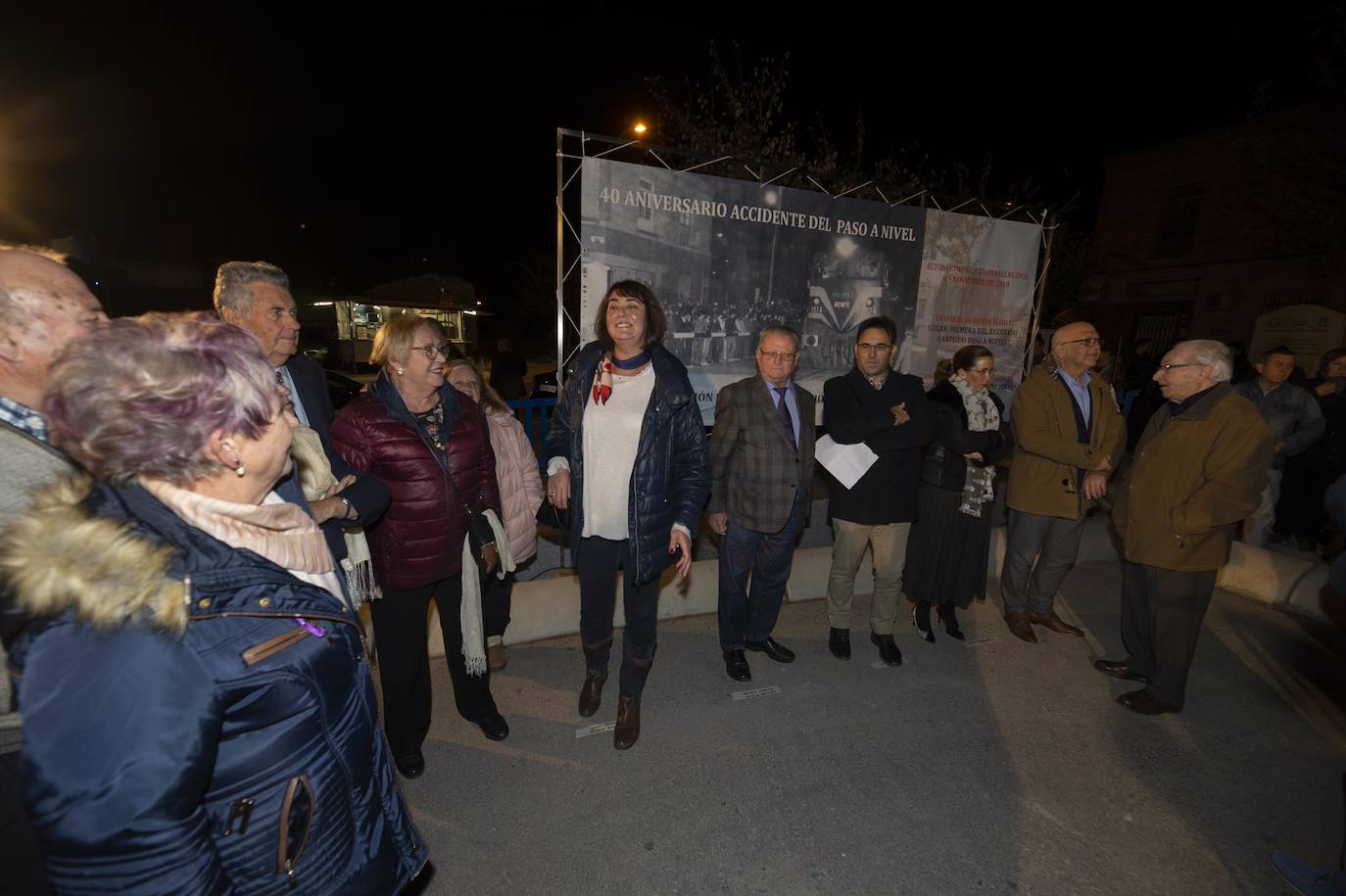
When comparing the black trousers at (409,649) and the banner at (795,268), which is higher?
the banner at (795,268)

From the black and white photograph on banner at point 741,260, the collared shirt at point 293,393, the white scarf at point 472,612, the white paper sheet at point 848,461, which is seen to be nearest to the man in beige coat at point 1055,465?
the white paper sheet at point 848,461

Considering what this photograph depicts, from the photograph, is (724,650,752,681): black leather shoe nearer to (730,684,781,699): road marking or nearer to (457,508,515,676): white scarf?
(730,684,781,699): road marking

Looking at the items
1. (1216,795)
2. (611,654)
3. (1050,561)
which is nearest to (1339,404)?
Result: (1050,561)

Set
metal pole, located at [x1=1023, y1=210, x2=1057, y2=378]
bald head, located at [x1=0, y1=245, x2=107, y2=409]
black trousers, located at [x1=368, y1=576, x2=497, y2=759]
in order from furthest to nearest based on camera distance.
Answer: metal pole, located at [x1=1023, y1=210, x2=1057, y2=378]
black trousers, located at [x1=368, y1=576, x2=497, y2=759]
bald head, located at [x1=0, y1=245, x2=107, y2=409]

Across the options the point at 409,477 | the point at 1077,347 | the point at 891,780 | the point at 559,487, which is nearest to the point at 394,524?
the point at 409,477

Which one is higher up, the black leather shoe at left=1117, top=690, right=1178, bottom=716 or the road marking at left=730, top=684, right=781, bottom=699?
the black leather shoe at left=1117, top=690, right=1178, bottom=716

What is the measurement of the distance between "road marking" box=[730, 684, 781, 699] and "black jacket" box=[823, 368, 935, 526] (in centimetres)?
116

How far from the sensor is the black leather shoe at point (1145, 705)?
331 centimetres

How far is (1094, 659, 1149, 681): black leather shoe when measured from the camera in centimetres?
359

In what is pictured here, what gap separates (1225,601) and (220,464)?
686 centimetres

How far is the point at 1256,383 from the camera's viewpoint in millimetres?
5504

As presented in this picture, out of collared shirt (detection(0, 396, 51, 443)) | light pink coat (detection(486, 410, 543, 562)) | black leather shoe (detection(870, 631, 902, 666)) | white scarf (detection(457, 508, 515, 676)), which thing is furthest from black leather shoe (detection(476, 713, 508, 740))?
black leather shoe (detection(870, 631, 902, 666))

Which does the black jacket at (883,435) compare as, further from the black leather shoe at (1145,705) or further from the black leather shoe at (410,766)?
the black leather shoe at (410,766)

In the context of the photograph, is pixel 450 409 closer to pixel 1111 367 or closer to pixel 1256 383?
pixel 1256 383
